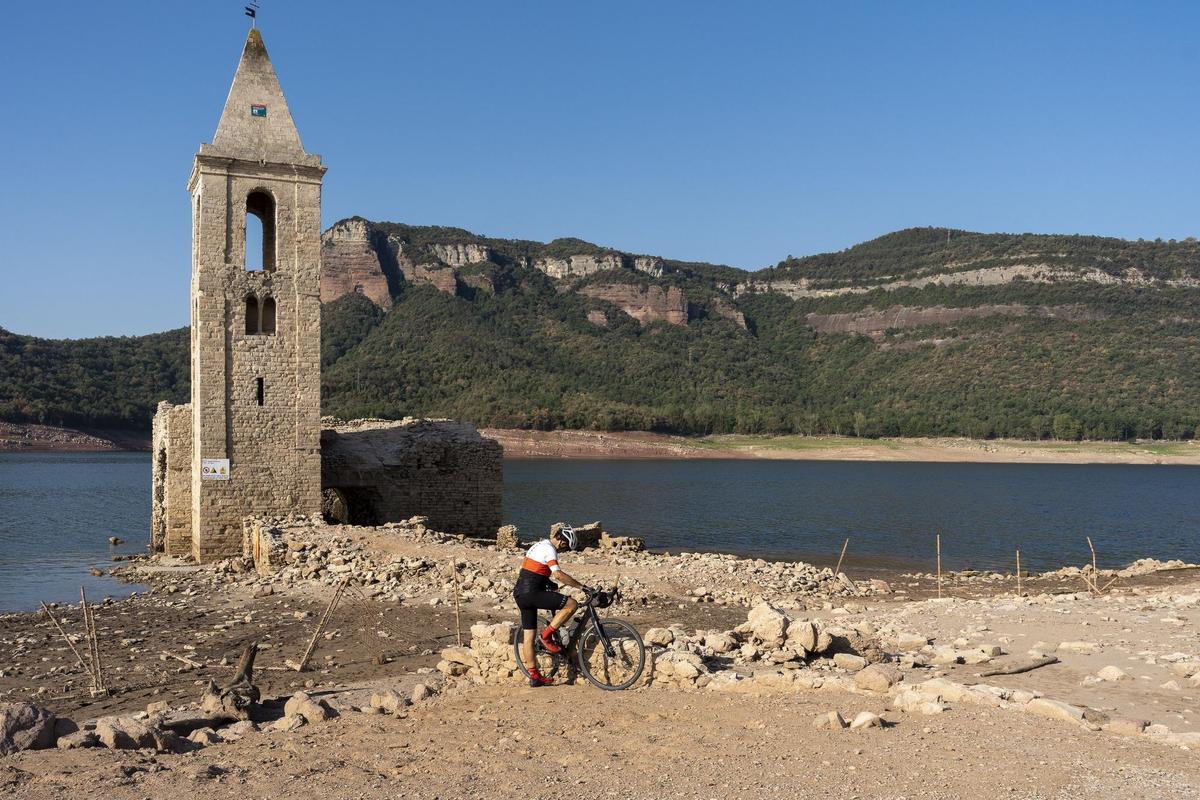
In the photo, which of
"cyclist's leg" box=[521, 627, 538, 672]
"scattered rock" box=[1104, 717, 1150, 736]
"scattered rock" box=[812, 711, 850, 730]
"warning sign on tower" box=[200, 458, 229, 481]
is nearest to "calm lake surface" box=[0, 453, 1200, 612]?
"warning sign on tower" box=[200, 458, 229, 481]

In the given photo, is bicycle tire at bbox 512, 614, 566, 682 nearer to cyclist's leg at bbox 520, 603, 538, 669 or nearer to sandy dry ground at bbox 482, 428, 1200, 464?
cyclist's leg at bbox 520, 603, 538, 669

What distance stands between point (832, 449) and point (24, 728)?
93.5 m

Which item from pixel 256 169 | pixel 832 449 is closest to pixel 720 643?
pixel 256 169

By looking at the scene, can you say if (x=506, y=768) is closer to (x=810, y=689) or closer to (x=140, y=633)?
(x=810, y=689)

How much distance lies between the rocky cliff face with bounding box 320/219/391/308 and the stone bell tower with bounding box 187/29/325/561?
108468mm

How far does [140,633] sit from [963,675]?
11137 millimetres

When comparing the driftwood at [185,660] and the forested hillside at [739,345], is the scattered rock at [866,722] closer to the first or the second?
the driftwood at [185,660]

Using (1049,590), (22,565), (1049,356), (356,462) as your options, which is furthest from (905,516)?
(1049,356)

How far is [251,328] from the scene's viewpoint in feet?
69.4

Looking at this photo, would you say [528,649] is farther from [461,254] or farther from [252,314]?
[461,254]

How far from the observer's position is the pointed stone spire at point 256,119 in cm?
2088

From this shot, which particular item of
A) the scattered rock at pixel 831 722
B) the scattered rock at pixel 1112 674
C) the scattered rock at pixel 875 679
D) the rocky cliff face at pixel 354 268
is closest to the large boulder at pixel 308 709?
the scattered rock at pixel 831 722

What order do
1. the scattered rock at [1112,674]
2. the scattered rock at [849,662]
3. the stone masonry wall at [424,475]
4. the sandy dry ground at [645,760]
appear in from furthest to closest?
the stone masonry wall at [424,475]
the scattered rock at [849,662]
the scattered rock at [1112,674]
the sandy dry ground at [645,760]

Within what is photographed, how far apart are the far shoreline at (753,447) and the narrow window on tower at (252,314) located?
62.7 metres
